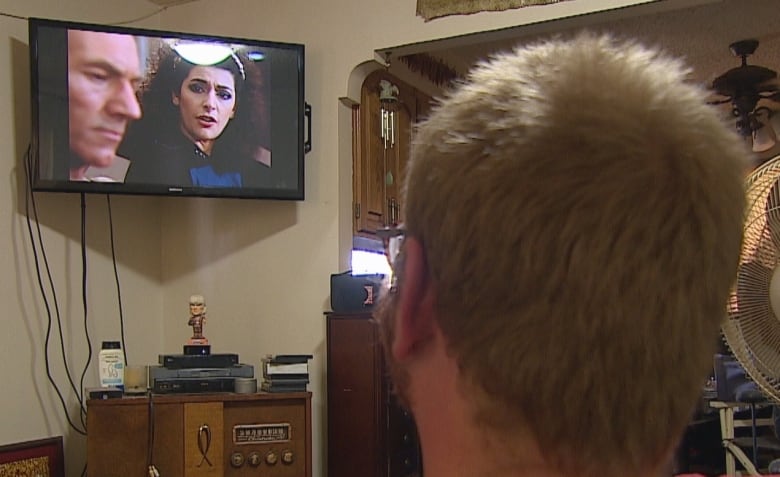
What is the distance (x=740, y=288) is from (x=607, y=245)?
97cm

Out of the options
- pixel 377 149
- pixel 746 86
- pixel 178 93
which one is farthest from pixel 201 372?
pixel 746 86

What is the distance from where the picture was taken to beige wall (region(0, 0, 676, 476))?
2951mm

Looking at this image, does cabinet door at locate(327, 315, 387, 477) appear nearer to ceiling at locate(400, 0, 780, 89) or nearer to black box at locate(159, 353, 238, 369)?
black box at locate(159, 353, 238, 369)

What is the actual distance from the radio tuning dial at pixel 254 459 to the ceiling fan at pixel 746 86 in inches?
97.7

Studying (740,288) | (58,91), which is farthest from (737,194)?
(58,91)

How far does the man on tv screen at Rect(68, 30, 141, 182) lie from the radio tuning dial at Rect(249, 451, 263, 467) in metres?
1.07

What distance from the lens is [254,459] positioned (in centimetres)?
280

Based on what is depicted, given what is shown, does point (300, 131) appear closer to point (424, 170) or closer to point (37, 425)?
point (37, 425)

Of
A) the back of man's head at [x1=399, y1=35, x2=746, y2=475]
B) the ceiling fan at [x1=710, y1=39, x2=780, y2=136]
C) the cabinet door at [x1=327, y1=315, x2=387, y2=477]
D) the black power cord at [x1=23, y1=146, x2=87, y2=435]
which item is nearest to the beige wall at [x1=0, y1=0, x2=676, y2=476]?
the black power cord at [x1=23, y1=146, x2=87, y2=435]

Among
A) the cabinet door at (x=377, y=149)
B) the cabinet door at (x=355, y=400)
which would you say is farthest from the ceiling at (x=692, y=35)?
the cabinet door at (x=355, y=400)

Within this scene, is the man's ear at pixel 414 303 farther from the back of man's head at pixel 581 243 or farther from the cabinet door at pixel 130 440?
the cabinet door at pixel 130 440

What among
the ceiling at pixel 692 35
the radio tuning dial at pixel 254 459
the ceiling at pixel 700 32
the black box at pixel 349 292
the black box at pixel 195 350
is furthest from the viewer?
the ceiling at pixel 700 32

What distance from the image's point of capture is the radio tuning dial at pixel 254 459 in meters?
2.80

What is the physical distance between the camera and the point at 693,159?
1.82 feet
